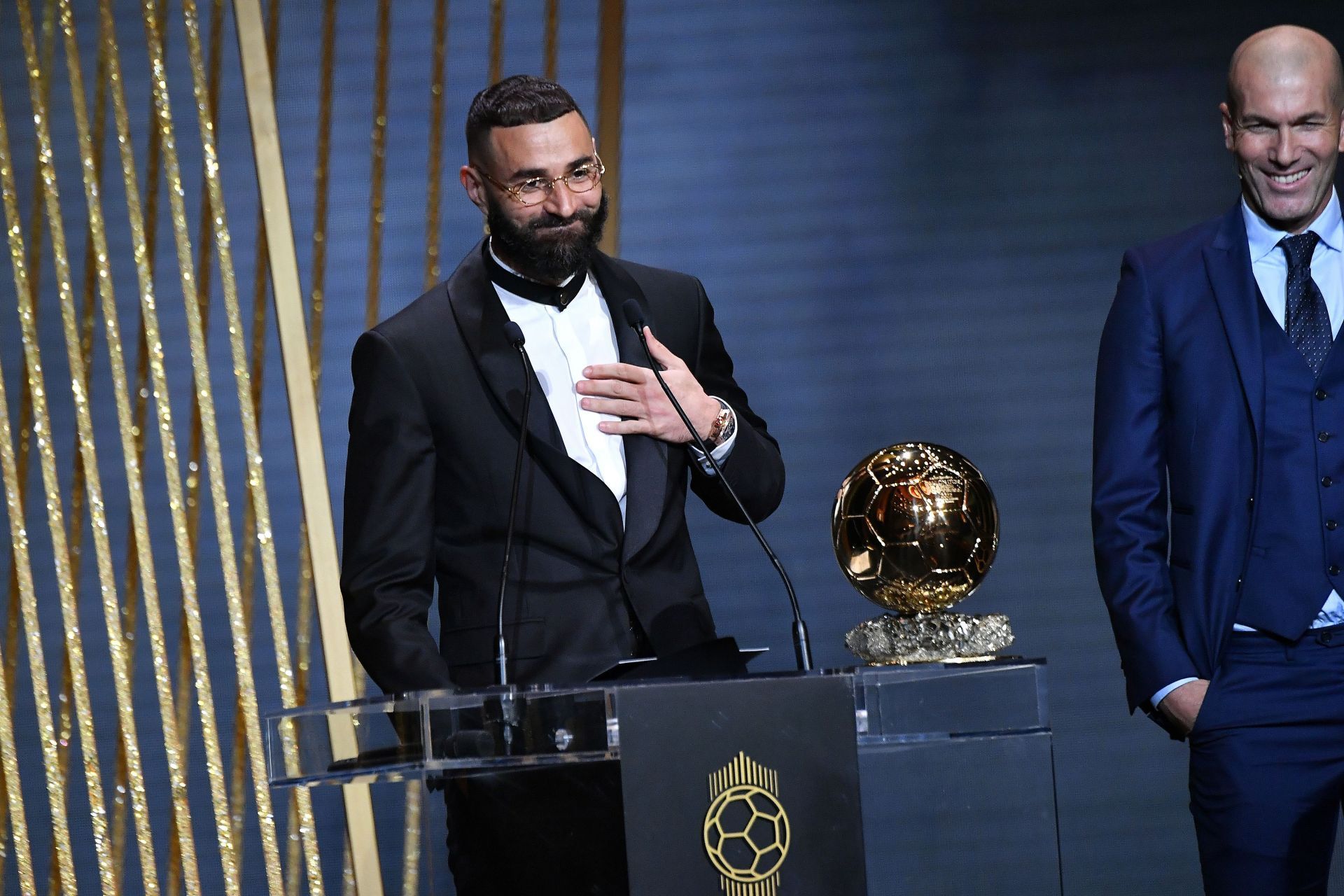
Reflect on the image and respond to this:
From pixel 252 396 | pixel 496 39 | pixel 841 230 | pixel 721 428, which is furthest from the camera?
pixel 841 230

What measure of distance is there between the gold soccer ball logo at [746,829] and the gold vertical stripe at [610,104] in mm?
1844

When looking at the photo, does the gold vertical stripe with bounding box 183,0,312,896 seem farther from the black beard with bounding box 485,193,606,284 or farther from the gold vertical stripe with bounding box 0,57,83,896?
the black beard with bounding box 485,193,606,284

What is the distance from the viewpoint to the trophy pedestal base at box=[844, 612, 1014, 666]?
1.92 m

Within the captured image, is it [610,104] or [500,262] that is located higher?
[610,104]

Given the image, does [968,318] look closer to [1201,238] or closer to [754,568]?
[754,568]

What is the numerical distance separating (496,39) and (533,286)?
1.19 m

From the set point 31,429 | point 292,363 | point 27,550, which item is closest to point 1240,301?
point 292,363

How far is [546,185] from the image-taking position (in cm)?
211

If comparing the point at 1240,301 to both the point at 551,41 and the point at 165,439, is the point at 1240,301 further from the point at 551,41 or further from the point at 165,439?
the point at 165,439

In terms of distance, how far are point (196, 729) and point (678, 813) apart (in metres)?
2.51

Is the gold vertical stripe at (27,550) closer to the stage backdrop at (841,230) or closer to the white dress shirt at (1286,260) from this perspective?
the stage backdrop at (841,230)

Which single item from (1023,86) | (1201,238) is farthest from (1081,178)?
(1201,238)

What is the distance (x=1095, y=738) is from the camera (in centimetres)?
371

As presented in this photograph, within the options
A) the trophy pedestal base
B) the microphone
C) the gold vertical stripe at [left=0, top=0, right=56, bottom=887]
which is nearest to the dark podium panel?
the microphone
